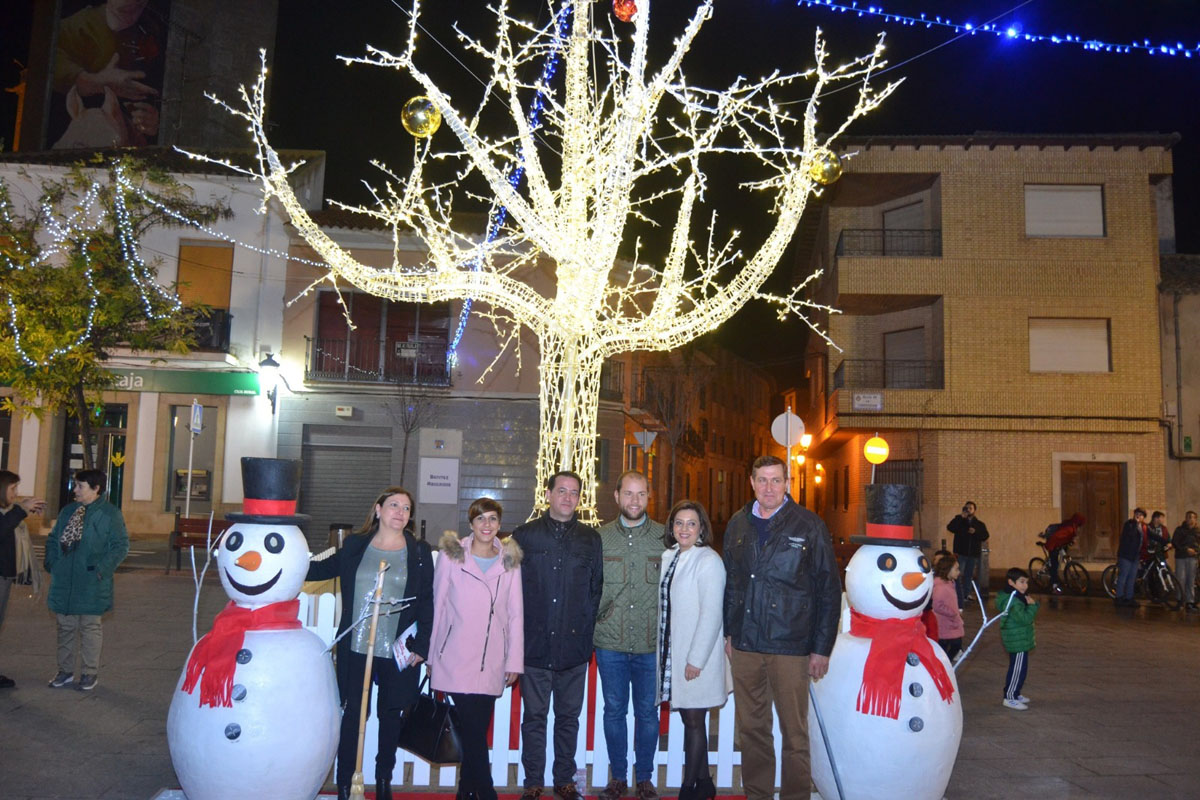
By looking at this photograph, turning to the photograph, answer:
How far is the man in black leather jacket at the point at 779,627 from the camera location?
482cm

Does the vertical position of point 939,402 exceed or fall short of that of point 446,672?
it exceeds it

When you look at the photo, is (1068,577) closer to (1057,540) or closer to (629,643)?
(1057,540)

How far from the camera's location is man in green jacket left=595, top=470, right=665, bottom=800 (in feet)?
17.1

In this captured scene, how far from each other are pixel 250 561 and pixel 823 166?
4.60m

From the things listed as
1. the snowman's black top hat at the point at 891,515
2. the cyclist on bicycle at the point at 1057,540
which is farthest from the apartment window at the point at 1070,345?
the snowman's black top hat at the point at 891,515

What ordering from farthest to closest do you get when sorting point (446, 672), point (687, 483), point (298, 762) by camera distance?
point (687, 483)
point (446, 672)
point (298, 762)

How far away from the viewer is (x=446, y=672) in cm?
492

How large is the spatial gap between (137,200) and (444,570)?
603 inches

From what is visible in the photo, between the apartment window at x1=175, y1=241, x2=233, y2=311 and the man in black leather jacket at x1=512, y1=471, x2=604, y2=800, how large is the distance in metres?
19.9

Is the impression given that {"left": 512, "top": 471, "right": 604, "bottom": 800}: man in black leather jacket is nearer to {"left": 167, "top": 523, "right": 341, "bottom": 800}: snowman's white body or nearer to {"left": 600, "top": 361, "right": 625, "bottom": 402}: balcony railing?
{"left": 167, "top": 523, "right": 341, "bottom": 800}: snowman's white body

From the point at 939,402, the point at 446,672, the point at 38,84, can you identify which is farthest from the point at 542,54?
the point at 38,84

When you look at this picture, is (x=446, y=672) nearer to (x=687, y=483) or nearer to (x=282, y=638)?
(x=282, y=638)

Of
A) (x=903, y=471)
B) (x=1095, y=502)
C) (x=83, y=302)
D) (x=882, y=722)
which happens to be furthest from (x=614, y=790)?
(x=1095, y=502)

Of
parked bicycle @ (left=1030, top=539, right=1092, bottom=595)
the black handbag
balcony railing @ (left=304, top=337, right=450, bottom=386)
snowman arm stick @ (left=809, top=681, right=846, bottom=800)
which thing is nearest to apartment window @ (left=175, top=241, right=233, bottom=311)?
balcony railing @ (left=304, top=337, right=450, bottom=386)
